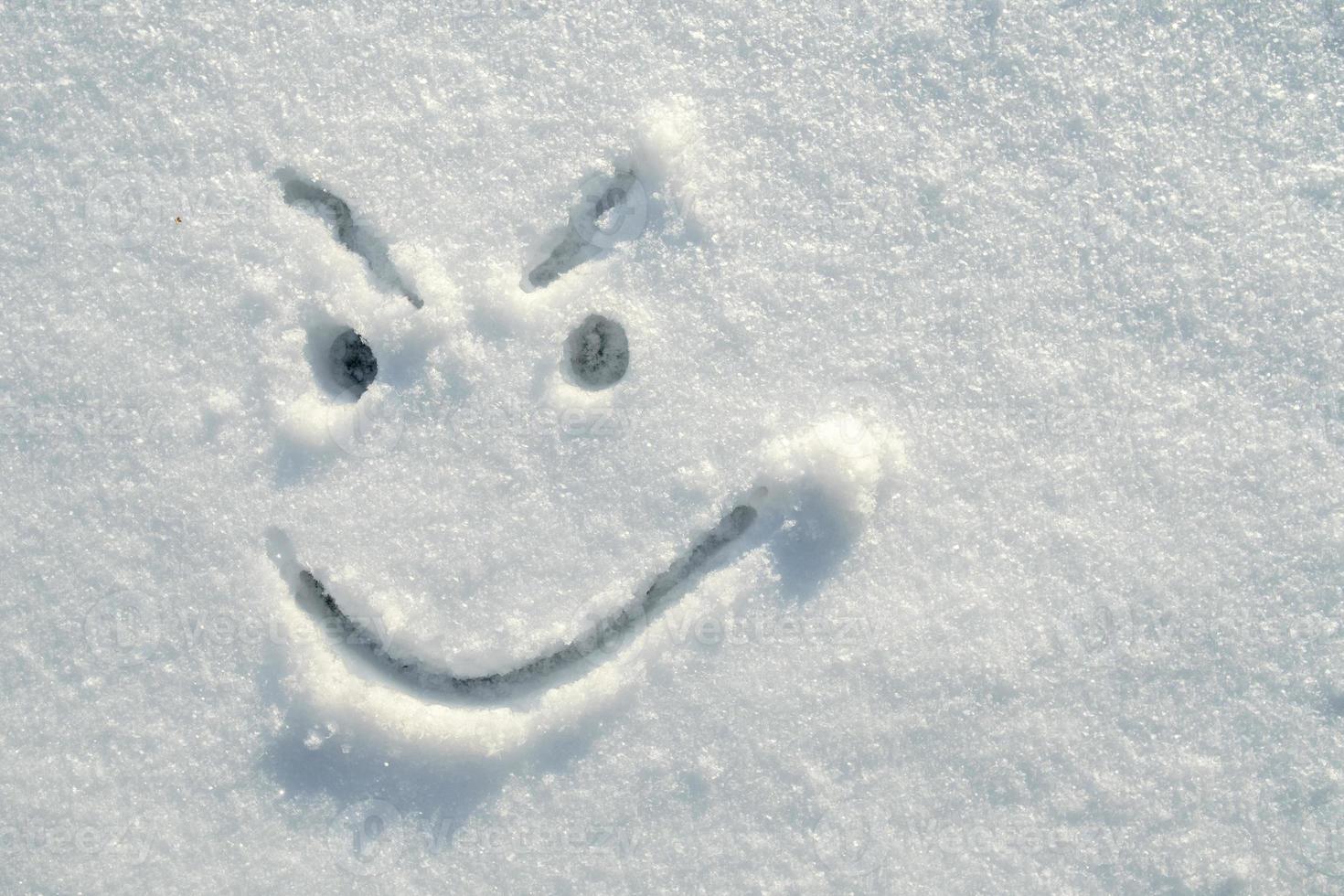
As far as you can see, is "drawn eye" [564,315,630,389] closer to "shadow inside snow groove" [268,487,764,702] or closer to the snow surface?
the snow surface

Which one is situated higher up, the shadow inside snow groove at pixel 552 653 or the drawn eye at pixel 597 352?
the drawn eye at pixel 597 352

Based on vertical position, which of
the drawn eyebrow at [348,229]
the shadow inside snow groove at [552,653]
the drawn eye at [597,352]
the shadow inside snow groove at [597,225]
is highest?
the shadow inside snow groove at [597,225]

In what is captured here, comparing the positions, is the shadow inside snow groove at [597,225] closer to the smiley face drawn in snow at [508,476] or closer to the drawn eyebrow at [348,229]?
the smiley face drawn in snow at [508,476]

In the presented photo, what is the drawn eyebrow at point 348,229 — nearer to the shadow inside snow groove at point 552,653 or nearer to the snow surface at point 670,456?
the snow surface at point 670,456

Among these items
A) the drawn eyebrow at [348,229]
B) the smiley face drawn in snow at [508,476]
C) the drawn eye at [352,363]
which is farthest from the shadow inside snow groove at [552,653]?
the drawn eyebrow at [348,229]

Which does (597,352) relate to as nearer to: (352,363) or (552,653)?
(352,363)

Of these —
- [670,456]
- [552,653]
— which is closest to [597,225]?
[670,456]

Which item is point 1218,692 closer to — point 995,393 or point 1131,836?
point 1131,836

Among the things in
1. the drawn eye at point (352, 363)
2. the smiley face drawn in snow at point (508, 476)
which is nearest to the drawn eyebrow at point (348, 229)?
the smiley face drawn in snow at point (508, 476)
